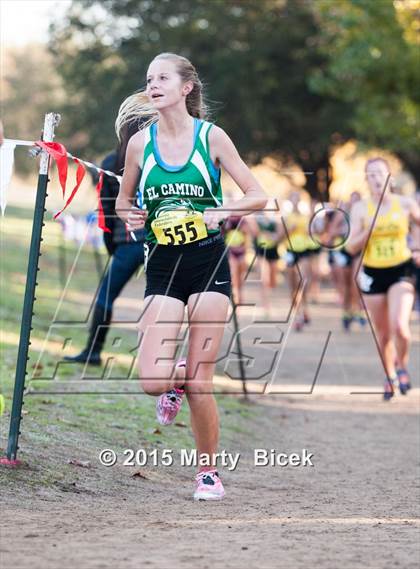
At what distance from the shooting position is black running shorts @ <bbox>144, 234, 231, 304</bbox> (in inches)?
246

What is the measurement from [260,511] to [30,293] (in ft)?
5.75

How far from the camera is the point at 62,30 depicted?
43062 mm

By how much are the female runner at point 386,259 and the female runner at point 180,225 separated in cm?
500

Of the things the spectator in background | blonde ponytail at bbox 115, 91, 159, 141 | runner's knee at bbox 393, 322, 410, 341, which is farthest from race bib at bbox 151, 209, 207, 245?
runner's knee at bbox 393, 322, 410, 341

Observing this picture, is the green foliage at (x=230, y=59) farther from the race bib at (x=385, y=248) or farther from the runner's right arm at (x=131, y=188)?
the runner's right arm at (x=131, y=188)

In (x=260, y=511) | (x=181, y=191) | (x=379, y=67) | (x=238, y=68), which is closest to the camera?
(x=181, y=191)

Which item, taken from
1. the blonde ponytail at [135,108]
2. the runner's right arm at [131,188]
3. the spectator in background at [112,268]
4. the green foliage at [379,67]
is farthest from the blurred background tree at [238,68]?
the runner's right arm at [131,188]

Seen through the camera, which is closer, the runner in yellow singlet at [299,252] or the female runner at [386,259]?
the female runner at [386,259]

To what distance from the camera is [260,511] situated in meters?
6.23

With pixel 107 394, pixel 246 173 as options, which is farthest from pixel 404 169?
pixel 246 173

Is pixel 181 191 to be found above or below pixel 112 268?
below

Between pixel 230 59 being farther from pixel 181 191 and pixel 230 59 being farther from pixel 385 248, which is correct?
pixel 181 191

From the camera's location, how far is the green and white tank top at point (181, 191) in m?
6.12

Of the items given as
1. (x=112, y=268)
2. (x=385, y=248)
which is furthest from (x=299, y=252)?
(x=112, y=268)
